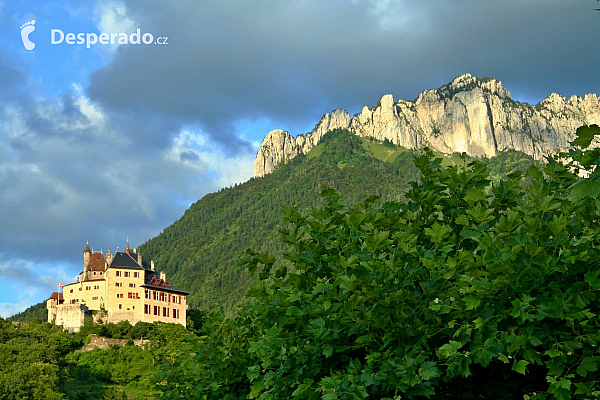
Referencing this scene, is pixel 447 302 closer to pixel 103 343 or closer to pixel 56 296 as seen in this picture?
pixel 103 343

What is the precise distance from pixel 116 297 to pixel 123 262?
28.7ft

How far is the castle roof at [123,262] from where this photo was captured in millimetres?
128375

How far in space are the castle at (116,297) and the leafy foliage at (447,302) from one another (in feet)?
376

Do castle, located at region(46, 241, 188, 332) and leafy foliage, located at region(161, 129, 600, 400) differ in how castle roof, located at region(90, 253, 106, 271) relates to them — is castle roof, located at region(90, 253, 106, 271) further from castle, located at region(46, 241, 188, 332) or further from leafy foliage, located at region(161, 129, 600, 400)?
leafy foliage, located at region(161, 129, 600, 400)

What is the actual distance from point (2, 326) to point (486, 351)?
10240cm

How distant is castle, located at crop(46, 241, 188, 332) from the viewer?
398ft

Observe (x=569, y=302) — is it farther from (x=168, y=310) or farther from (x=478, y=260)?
(x=168, y=310)

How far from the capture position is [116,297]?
124000 millimetres

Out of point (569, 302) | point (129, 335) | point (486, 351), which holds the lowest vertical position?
point (486, 351)

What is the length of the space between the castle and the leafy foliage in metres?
115

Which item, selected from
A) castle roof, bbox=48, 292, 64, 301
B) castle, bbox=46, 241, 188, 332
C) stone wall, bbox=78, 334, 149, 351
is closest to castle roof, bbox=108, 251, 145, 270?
castle, bbox=46, 241, 188, 332

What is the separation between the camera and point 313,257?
1289cm

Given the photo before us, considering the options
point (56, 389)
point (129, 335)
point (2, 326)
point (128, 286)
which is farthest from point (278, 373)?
point (128, 286)

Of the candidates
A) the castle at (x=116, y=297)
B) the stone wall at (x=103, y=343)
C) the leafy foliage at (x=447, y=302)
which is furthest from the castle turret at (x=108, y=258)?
the leafy foliage at (x=447, y=302)
